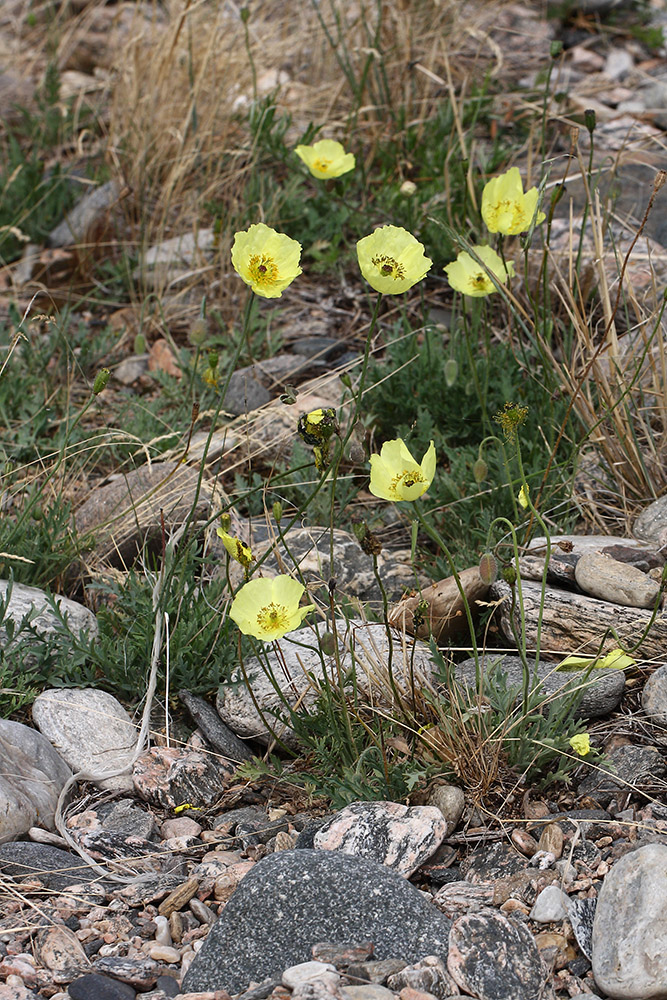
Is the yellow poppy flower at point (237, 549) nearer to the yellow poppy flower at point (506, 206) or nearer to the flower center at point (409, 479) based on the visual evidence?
the flower center at point (409, 479)

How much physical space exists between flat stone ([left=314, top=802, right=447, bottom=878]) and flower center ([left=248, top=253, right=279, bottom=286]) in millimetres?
1089

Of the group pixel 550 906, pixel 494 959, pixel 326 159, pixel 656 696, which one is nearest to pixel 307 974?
pixel 494 959

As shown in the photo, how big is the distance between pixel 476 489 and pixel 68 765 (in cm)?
131

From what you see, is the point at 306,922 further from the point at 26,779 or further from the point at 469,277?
the point at 469,277

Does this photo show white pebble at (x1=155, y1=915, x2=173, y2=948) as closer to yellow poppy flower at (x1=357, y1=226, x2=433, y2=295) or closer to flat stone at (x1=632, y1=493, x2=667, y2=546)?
yellow poppy flower at (x1=357, y1=226, x2=433, y2=295)

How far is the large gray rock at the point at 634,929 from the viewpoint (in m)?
1.52

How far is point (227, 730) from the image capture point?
2.35 metres

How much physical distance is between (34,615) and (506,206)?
1.61 metres

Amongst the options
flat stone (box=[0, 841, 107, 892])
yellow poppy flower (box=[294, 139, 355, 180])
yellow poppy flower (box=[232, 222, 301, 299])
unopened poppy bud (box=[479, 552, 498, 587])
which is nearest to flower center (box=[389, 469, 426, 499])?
unopened poppy bud (box=[479, 552, 498, 587])

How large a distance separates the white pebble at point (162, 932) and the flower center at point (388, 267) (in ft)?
4.18

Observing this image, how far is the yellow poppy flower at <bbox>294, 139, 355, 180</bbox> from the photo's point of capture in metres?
3.43

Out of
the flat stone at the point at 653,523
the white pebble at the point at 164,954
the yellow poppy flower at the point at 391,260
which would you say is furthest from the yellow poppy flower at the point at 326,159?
the white pebble at the point at 164,954

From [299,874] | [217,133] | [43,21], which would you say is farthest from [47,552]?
[43,21]

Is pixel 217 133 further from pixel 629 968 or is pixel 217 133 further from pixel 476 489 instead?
pixel 629 968
